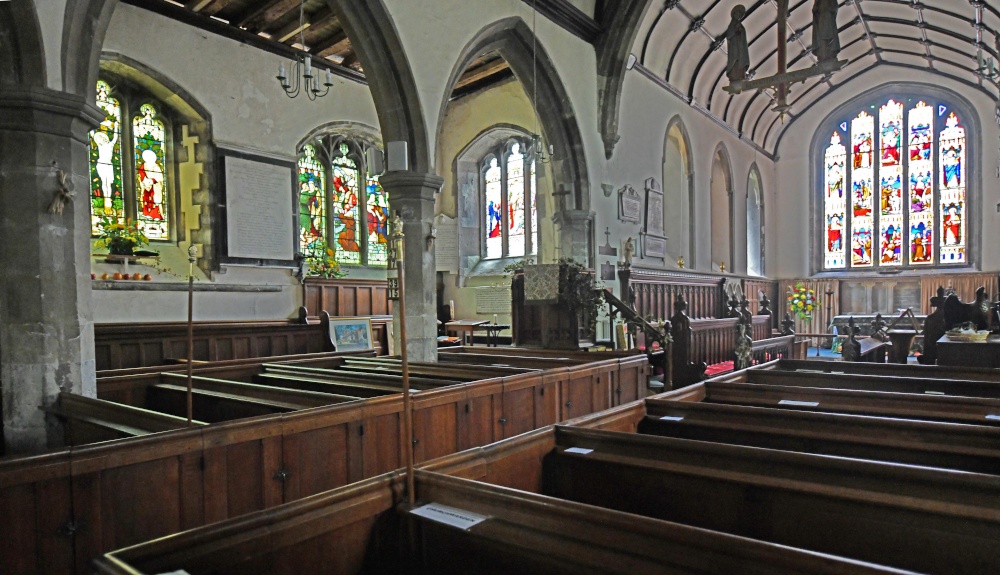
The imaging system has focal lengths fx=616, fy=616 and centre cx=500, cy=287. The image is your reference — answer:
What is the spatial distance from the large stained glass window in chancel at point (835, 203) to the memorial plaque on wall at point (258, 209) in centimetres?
1378

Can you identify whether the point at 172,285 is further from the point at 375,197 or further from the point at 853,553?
the point at 853,553

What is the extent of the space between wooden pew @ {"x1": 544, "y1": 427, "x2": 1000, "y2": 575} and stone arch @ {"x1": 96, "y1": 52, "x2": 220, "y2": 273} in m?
7.51

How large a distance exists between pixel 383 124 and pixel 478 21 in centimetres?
206

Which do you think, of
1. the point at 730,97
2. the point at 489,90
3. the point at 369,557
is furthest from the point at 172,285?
the point at 730,97

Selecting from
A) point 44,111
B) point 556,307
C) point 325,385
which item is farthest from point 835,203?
point 44,111

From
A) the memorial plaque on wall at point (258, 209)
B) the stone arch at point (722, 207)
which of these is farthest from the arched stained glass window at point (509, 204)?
the stone arch at point (722, 207)

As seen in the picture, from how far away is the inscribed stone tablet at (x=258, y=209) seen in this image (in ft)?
28.2

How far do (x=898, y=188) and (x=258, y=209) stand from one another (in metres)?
14.9

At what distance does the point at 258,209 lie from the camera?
8.96 metres

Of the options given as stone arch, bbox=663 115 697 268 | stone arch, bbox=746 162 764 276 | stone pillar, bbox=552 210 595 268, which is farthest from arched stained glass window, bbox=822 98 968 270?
stone pillar, bbox=552 210 595 268

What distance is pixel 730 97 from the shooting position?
13.9m

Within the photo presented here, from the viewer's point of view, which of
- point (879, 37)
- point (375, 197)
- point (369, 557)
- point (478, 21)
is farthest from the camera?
point (879, 37)

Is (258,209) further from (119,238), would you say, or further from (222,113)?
(119,238)

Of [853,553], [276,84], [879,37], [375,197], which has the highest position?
[879,37]
